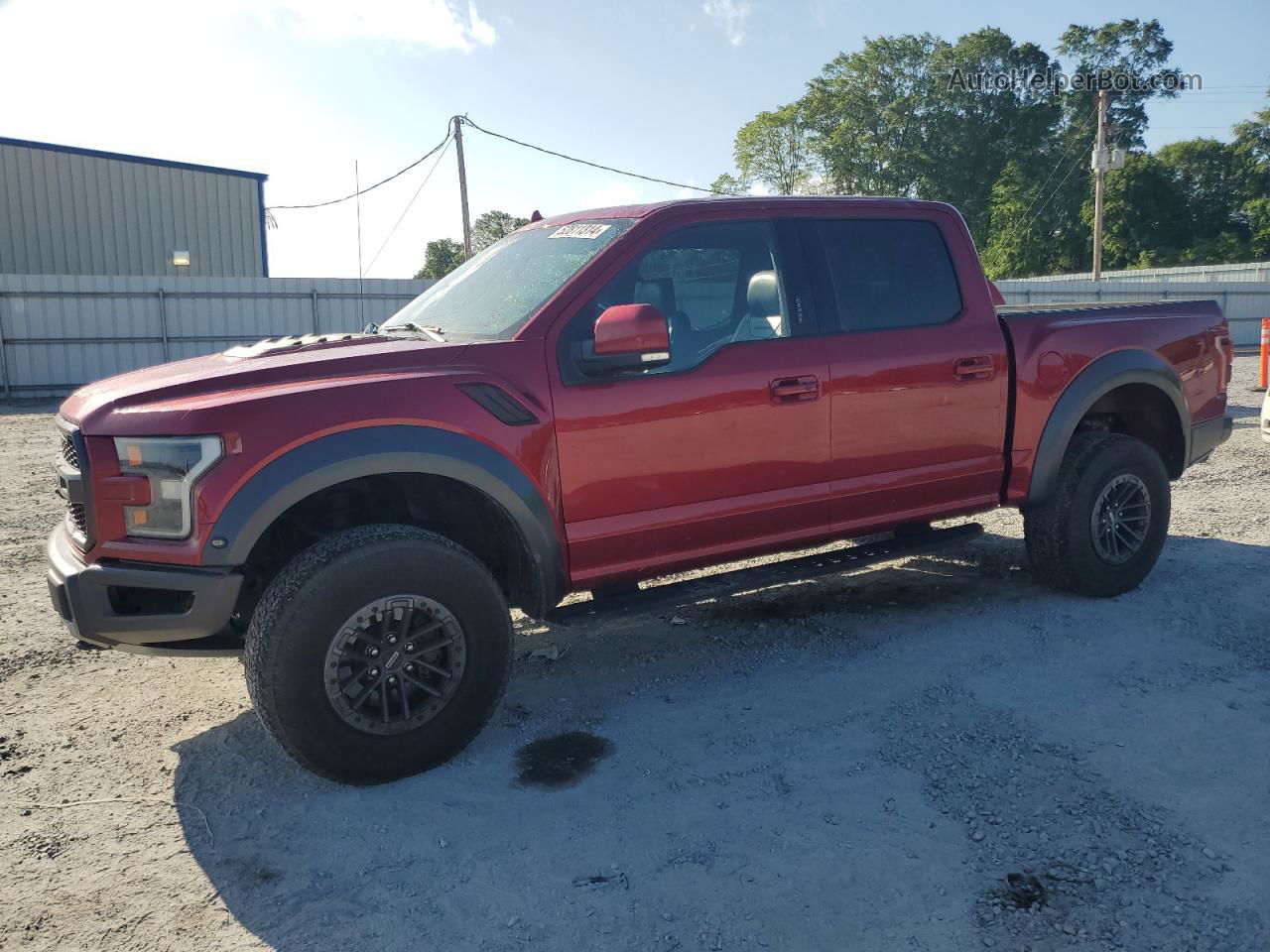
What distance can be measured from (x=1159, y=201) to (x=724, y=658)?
51967 mm

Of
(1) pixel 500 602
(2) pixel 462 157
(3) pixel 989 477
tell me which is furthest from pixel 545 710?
(2) pixel 462 157

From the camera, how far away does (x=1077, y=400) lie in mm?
4836

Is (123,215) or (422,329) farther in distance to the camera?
(123,215)

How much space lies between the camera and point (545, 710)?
394 cm

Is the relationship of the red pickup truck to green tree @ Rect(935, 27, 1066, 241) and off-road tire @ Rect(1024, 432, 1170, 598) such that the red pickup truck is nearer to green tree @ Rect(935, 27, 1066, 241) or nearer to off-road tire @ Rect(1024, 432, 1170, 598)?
off-road tire @ Rect(1024, 432, 1170, 598)

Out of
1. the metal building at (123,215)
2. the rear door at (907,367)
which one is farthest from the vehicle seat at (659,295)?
the metal building at (123,215)

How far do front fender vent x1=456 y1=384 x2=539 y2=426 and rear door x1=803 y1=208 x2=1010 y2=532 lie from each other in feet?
4.56

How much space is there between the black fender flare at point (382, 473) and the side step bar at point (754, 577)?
178mm

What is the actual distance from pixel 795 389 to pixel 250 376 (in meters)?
2.09

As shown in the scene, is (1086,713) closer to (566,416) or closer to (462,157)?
(566,416)

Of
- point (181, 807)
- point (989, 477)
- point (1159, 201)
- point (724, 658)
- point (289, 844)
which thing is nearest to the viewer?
point (289, 844)

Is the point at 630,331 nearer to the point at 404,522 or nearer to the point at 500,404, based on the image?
the point at 500,404

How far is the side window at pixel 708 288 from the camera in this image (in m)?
3.91

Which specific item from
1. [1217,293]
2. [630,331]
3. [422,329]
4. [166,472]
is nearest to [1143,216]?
[1217,293]
